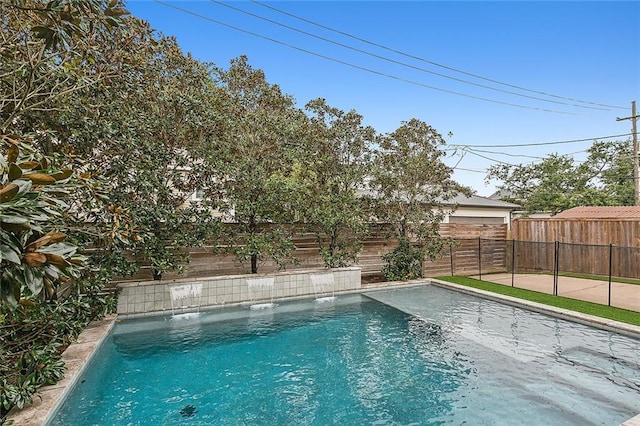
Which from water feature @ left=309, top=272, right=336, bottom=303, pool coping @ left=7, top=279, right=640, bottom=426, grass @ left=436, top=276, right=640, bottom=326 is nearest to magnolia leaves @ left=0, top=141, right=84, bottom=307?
pool coping @ left=7, top=279, right=640, bottom=426

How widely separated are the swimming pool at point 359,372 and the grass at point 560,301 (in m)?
0.82

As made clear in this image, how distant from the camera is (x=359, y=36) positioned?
10711 millimetres

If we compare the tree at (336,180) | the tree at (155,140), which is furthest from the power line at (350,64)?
the tree at (336,180)

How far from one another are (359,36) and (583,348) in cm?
990

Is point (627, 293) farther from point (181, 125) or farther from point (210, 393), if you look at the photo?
point (181, 125)

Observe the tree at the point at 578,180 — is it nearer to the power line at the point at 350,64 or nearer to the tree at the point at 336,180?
the power line at the point at 350,64

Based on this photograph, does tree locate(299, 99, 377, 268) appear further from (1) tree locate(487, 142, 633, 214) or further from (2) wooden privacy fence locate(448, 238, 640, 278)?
(1) tree locate(487, 142, 633, 214)

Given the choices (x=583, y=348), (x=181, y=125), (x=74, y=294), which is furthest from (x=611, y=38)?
(x=74, y=294)

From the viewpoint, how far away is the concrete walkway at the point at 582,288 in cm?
764

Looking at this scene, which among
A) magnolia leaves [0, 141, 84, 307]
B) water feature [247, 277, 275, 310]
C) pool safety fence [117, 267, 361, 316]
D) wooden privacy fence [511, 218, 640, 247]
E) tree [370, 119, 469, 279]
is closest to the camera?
magnolia leaves [0, 141, 84, 307]

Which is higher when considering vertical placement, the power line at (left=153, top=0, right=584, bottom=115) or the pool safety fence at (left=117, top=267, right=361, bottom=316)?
the power line at (left=153, top=0, right=584, bottom=115)

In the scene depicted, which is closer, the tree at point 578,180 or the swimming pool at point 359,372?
the swimming pool at point 359,372

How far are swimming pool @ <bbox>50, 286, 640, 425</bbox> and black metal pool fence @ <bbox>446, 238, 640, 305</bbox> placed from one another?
4.29 m

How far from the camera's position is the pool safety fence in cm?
696
